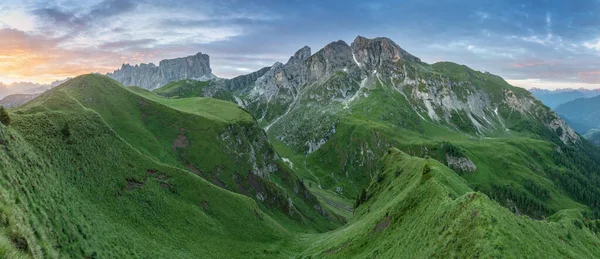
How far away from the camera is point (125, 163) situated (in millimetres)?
76875

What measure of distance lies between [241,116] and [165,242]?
13216 cm

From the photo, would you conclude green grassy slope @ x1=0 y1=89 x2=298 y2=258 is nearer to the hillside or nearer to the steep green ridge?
A: the hillside

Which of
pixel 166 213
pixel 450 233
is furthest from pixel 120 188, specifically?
pixel 450 233

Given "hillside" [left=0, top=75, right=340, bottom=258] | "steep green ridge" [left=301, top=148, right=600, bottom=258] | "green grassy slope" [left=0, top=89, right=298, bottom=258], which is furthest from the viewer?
"steep green ridge" [left=301, top=148, right=600, bottom=258]

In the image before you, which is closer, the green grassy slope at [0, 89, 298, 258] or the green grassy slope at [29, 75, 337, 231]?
the green grassy slope at [0, 89, 298, 258]

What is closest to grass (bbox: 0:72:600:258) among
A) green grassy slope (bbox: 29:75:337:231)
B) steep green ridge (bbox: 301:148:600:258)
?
steep green ridge (bbox: 301:148:600:258)

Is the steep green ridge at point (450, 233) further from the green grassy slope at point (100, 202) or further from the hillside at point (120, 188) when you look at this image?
the hillside at point (120, 188)

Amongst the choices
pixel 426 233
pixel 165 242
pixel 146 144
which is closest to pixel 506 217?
pixel 426 233

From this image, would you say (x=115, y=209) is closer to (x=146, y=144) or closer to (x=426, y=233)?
(x=426, y=233)

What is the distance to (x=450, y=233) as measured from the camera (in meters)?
48.1

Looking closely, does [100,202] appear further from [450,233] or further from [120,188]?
[450,233]

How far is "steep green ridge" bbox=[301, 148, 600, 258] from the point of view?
4262 centimetres

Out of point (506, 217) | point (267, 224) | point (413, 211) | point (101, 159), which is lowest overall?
point (267, 224)

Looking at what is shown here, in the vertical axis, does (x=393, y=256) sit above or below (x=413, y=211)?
below
